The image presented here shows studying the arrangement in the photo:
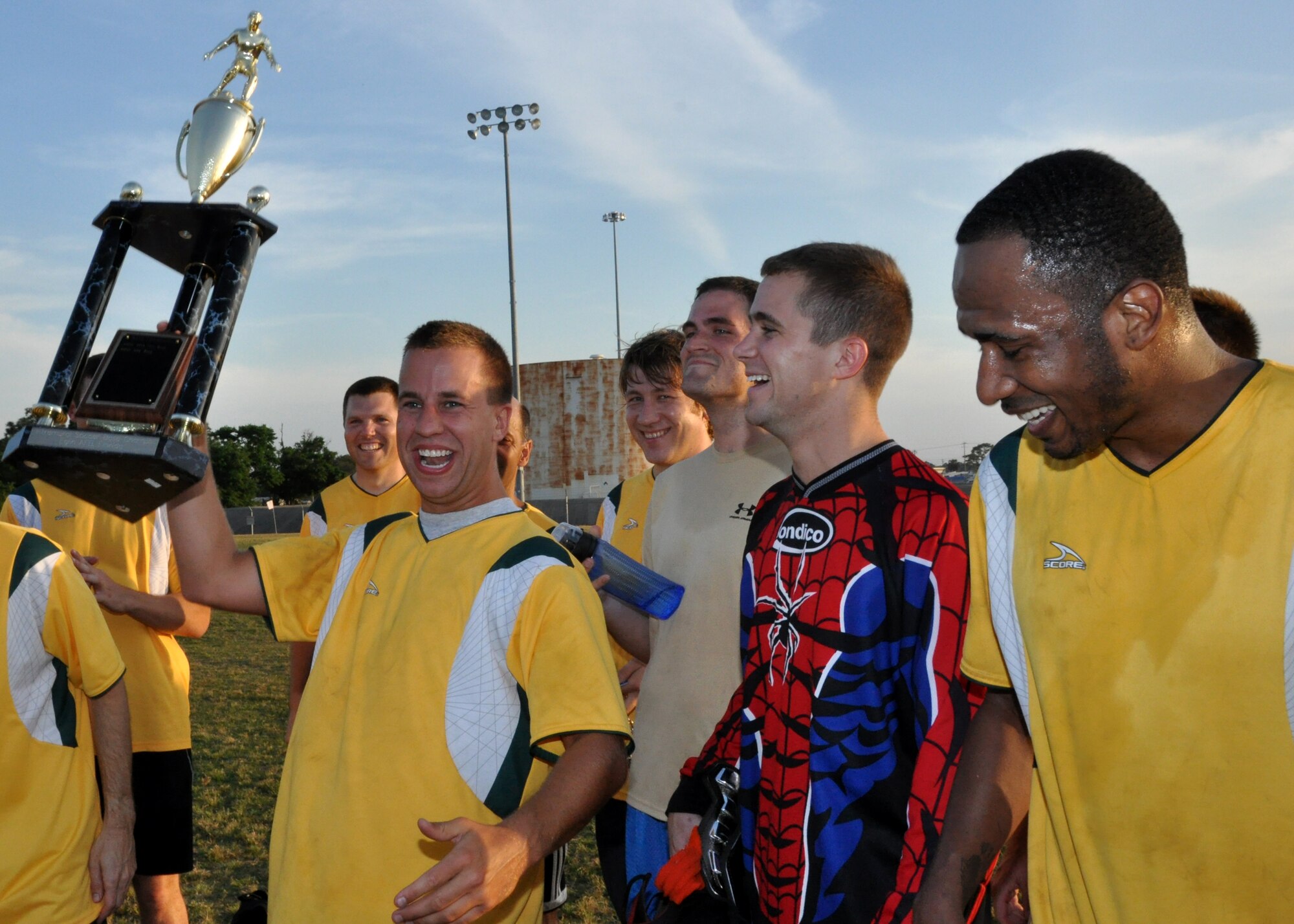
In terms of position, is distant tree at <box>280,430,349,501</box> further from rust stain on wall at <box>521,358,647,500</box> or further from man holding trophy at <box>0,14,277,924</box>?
man holding trophy at <box>0,14,277,924</box>

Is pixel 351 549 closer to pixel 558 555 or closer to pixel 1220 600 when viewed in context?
pixel 558 555

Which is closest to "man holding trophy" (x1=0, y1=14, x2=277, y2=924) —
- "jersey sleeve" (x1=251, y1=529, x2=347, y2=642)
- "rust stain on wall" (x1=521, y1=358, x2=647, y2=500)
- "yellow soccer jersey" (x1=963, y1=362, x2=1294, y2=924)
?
"jersey sleeve" (x1=251, y1=529, x2=347, y2=642)

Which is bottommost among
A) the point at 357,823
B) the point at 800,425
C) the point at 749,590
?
the point at 357,823

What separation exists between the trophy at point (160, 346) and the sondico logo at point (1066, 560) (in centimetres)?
183

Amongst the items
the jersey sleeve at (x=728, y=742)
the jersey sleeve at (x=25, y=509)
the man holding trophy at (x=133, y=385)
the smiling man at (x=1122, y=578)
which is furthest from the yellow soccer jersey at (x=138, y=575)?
the smiling man at (x=1122, y=578)

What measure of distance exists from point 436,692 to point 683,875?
792 mm

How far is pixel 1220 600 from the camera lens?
5.24 feet

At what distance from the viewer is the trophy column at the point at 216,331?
7.78ft

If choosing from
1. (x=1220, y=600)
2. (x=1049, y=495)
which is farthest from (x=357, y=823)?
(x=1220, y=600)

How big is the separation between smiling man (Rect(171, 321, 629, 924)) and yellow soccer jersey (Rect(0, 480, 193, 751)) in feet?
6.80

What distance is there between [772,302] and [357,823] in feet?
5.50

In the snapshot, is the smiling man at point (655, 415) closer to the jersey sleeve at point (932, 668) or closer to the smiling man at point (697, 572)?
the smiling man at point (697, 572)

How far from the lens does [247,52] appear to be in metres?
2.84

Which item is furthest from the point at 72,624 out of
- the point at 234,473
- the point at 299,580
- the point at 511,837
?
the point at 234,473
